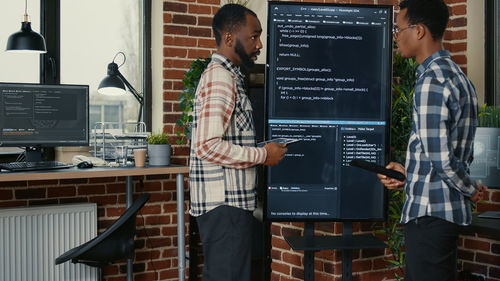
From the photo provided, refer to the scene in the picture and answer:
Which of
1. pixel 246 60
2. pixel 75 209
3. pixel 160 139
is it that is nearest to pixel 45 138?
pixel 75 209

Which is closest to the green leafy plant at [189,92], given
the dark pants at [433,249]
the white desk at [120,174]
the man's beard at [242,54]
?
the white desk at [120,174]

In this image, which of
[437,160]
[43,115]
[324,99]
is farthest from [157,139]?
[437,160]

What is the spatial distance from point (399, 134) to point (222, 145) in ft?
4.17

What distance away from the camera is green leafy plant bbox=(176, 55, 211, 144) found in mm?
3489

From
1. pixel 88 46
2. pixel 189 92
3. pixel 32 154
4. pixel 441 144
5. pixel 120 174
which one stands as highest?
pixel 88 46

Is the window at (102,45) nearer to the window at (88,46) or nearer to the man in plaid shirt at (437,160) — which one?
the window at (88,46)

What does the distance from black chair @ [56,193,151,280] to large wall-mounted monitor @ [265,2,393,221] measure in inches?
35.2

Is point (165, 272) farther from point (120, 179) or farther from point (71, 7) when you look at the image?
point (71, 7)

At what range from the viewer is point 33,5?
358 cm

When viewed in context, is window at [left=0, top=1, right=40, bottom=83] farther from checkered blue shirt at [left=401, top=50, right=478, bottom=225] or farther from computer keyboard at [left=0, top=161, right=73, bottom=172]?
checkered blue shirt at [left=401, top=50, right=478, bottom=225]

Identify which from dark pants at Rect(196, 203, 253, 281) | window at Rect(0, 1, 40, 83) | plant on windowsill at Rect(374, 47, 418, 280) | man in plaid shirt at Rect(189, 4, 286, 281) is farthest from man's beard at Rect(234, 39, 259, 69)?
window at Rect(0, 1, 40, 83)

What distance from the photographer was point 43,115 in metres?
3.43

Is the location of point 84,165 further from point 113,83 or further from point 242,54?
point 242,54

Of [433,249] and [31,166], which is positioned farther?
[31,166]
